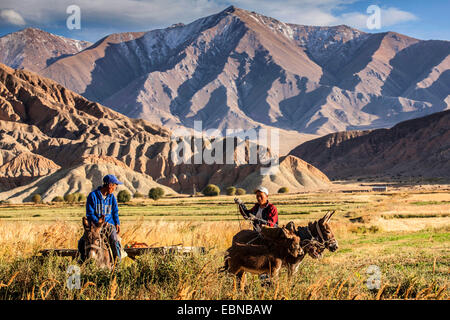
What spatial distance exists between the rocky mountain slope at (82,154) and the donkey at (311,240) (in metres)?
91.6

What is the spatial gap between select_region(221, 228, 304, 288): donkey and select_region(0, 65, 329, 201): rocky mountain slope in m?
91.4

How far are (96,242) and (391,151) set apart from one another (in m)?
159

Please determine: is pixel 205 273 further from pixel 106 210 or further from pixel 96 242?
pixel 106 210

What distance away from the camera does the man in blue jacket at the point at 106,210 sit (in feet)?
27.8

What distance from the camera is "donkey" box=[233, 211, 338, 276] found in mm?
7023

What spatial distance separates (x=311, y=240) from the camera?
7105 mm

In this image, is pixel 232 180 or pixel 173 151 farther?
pixel 173 151

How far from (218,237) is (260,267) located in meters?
8.83

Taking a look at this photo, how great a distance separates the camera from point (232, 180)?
117500 mm

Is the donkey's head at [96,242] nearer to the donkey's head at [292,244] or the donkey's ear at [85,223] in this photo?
the donkey's ear at [85,223]

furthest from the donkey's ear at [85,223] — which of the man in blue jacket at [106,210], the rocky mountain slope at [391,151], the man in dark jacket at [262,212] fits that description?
the rocky mountain slope at [391,151]

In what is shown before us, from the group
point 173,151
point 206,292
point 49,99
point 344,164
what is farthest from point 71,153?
point 206,292
